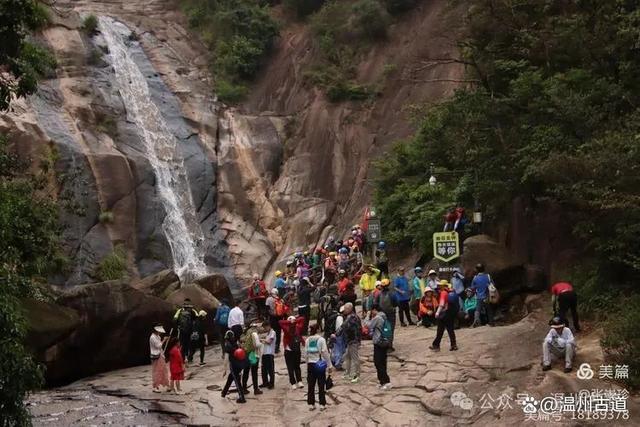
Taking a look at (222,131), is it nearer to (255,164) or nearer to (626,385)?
(255,164)

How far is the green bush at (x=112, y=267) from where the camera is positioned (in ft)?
86.1

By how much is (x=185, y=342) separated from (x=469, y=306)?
712 centimetres

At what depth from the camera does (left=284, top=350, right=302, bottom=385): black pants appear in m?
13.7

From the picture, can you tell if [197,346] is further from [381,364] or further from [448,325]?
[448,325]

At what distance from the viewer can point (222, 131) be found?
A: 119 feet

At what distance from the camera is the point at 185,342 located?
58.1 ft

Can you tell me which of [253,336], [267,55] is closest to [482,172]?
[253,336]

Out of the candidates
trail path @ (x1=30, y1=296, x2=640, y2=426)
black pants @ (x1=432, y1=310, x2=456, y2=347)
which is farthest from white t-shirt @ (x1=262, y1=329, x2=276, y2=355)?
black pants @ (x1=432, y1=310, x2=456, y2=347)

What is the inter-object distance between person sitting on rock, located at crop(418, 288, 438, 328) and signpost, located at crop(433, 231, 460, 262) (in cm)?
143

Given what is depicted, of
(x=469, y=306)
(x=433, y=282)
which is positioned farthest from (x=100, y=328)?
(x=469, y=306)

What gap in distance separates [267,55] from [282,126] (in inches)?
282

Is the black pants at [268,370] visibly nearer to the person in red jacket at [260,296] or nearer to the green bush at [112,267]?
the person in red jacket at [260,296]

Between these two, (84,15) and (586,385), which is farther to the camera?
(84,15)

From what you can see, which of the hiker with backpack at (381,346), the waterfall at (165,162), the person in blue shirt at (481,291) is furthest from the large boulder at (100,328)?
the waterfall at (165,162)
